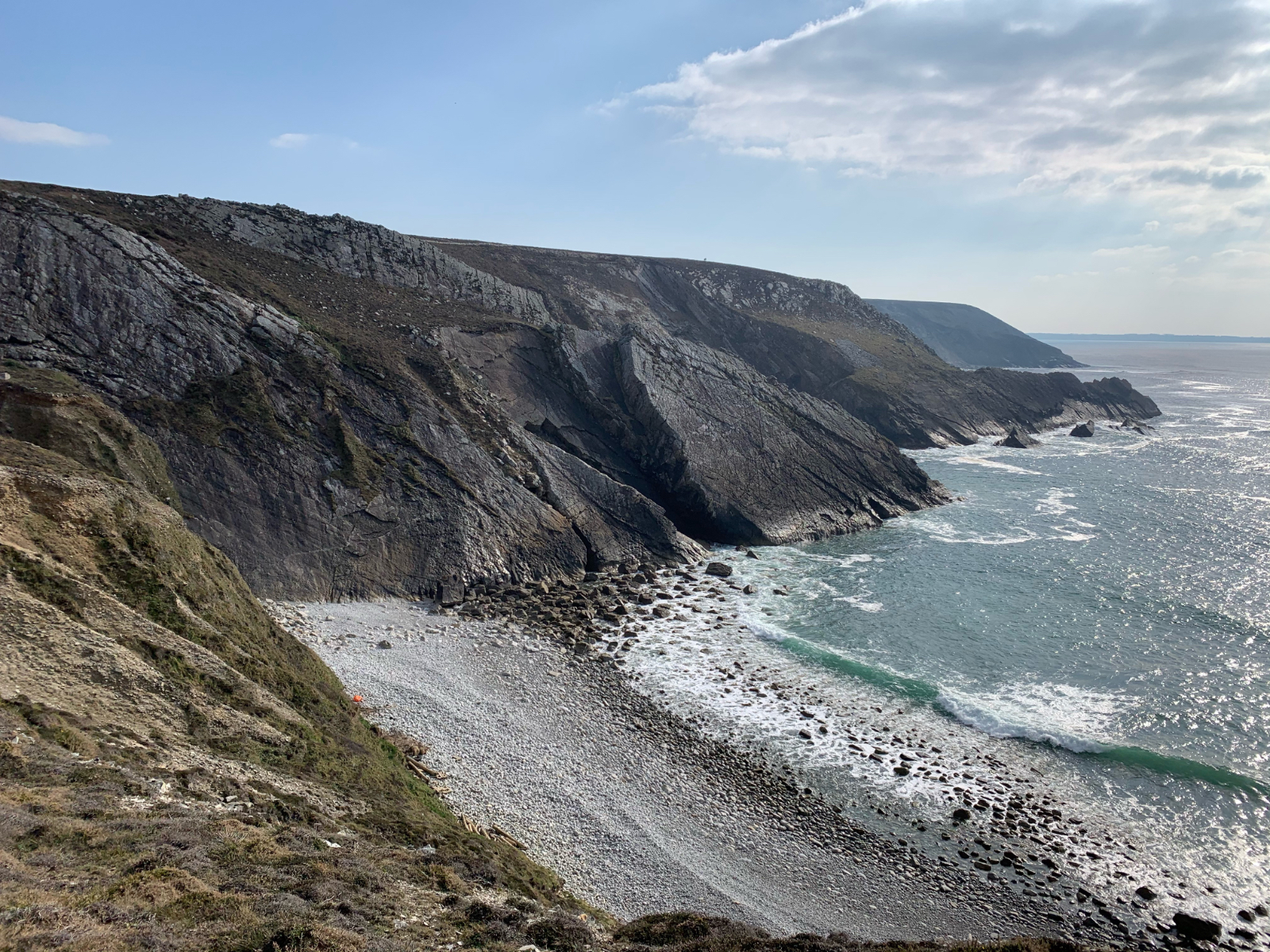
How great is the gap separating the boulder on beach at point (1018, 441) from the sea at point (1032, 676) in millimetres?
28780

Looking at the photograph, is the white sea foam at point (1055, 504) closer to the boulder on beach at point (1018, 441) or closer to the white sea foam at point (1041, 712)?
the boulder on beach at point (1018, 441)

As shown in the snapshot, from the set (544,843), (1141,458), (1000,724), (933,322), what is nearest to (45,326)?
(544,843)

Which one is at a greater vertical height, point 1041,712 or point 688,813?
point 1041,712

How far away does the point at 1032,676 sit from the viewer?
1161 inches

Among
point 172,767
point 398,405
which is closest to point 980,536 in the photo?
point 398,405

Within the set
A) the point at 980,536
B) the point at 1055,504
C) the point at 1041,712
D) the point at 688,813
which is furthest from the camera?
the point at 1055,504

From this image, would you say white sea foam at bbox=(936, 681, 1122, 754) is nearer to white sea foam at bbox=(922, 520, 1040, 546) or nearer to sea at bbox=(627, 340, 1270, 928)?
sea at bbox=(627, 340, 1270, 928)

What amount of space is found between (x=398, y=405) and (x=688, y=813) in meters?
30.1

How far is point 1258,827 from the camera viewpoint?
68.3 ft

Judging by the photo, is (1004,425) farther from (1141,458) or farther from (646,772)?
(646,772)

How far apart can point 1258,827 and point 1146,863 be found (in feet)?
14.7

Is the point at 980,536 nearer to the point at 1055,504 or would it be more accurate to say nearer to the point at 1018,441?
the point at 1055,504


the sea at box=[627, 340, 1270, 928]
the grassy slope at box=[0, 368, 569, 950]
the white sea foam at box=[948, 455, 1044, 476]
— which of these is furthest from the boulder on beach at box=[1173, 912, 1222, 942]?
the white sea foam at box=[948, 455, 1044, 476]

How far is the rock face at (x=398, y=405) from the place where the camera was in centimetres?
3506
